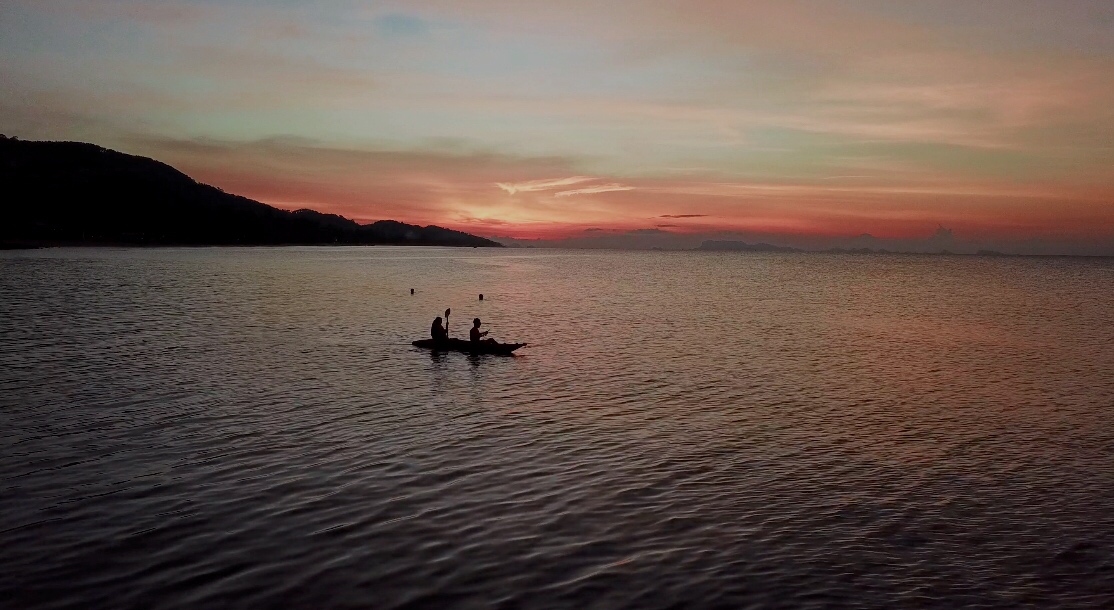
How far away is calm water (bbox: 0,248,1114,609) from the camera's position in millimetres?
12852

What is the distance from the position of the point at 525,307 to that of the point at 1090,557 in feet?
227

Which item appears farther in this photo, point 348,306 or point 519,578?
point 348,306

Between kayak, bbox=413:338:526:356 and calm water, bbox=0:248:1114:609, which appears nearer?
calm water, bbox=0:248:1114:609

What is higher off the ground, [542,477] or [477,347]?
[477,347]

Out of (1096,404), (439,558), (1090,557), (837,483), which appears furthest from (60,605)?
(1096,404)

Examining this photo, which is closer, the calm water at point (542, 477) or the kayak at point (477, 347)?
the calm water at point (542, 477)

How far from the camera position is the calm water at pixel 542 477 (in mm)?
12852

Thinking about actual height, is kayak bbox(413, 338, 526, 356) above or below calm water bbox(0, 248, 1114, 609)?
above

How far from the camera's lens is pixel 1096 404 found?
31.5 metres

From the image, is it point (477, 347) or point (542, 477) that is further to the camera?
point (477, 347)

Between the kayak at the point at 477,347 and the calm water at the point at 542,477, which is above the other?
the kayak at the point at 477,347

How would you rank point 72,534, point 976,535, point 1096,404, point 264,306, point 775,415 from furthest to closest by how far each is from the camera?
point 264,306, point 1096,404, point 775,415, point 976,535, point 72,534

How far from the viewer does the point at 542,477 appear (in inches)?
745

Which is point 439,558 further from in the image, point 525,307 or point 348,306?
point 525,307
